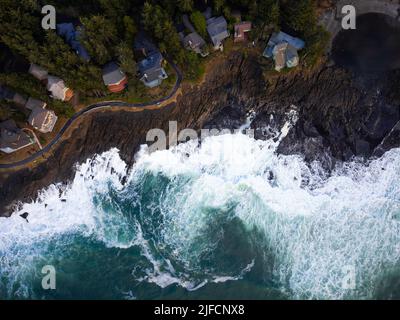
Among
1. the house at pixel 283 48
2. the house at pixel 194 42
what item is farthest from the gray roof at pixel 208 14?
the house at pixel 283 48

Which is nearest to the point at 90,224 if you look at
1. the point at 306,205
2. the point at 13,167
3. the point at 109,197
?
the point at 109,197

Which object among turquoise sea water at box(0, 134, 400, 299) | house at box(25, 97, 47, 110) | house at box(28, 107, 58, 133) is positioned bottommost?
turquoise sea water at box(0, 134, 400, 299)

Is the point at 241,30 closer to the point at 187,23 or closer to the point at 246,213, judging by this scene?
the point at 187,23

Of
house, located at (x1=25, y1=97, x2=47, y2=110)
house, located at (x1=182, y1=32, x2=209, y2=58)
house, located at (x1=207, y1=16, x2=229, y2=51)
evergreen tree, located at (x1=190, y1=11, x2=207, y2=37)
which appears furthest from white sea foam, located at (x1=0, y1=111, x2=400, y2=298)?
evergreen tree, located at (x1=190, y1=11, x2=207, y2=37)

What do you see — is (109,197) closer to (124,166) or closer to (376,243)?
(124,166)

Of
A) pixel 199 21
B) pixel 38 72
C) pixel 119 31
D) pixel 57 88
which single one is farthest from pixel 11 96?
pixel 199 21

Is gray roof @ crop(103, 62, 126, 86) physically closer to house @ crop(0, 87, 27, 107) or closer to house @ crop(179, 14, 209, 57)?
house @ crop(179, 14, 209, 57)
